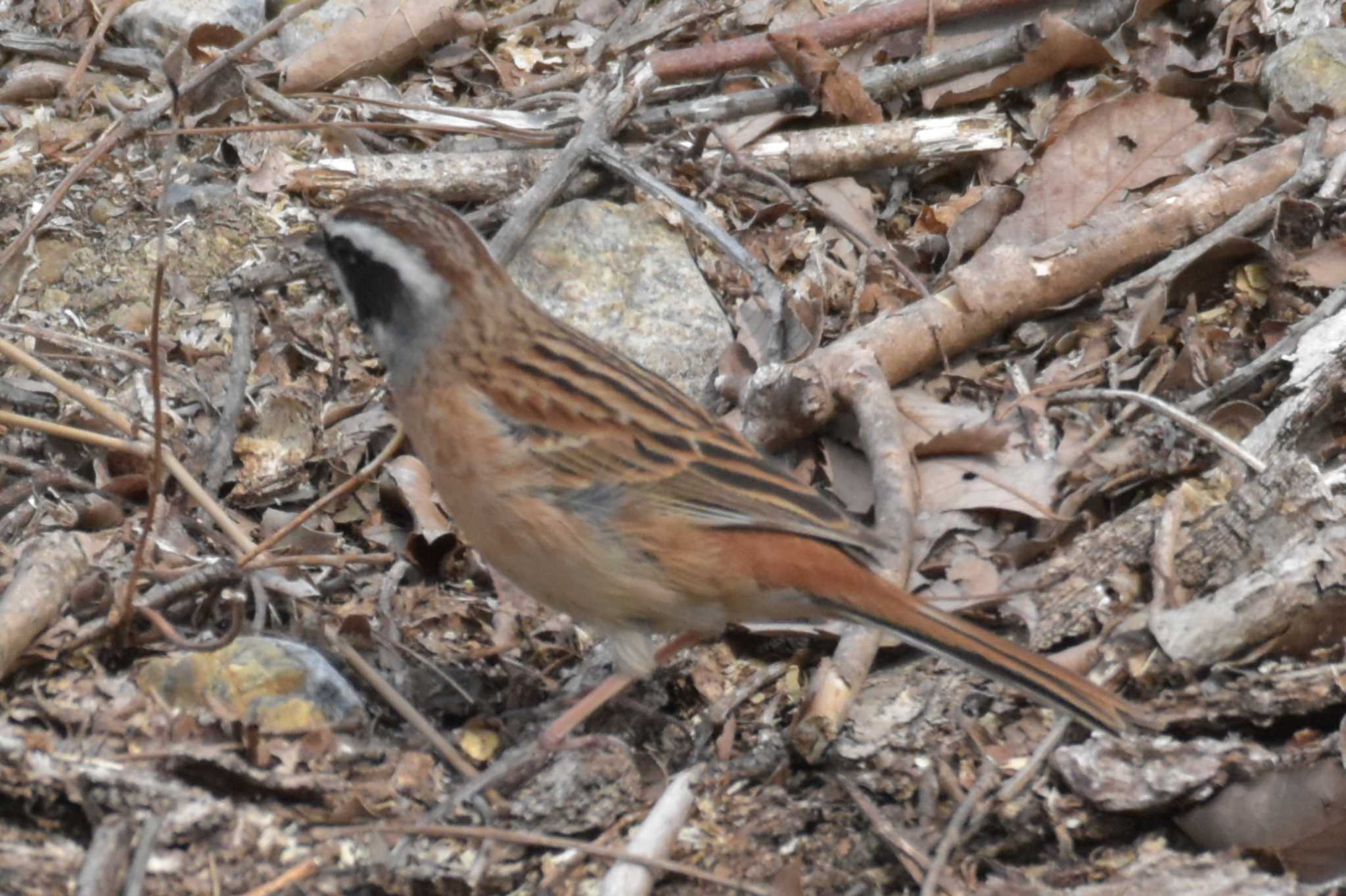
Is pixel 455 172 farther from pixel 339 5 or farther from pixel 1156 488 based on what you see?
pixel 1156 488

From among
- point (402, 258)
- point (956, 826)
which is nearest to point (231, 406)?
point (402, 258)

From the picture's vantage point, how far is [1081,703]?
4211 mm

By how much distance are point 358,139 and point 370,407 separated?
1632mm

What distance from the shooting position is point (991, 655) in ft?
14.3

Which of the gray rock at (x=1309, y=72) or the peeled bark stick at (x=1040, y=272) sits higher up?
the gray rock at (x=1309, y=72)

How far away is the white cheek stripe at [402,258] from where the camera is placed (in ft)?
16.4

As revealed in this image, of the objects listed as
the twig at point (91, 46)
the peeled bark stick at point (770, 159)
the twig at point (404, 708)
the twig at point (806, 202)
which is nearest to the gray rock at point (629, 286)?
the peeled bark stick at point (770, 159)

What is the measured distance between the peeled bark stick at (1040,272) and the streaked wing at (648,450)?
3.57 ft

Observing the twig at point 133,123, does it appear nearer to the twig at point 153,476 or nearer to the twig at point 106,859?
the twig at point 153,476

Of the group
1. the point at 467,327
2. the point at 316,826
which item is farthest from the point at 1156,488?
the point at 316,826

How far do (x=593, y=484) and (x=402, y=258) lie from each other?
3.30 feet

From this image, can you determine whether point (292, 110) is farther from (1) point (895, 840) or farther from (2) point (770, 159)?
(1) point (895, 840)

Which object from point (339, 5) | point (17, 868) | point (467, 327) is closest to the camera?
point (17, 868)

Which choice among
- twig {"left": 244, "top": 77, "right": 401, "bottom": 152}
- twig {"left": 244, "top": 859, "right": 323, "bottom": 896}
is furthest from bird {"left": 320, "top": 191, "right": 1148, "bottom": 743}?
twig {"left": 244, "top": 77, "right": 401, "bottom": 152}
